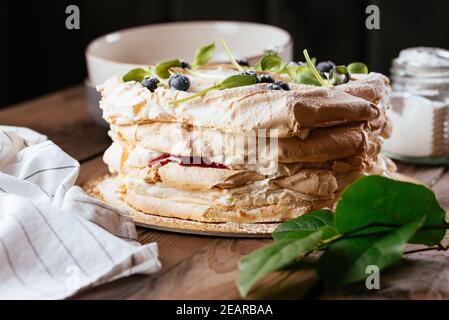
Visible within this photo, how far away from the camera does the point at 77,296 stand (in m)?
0.99

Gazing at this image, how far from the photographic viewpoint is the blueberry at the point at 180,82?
1245 millimetres

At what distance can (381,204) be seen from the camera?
103 centimetres

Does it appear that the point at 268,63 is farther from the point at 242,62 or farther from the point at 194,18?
the point at 194,18

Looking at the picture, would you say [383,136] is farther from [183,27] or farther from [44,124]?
[44,124]

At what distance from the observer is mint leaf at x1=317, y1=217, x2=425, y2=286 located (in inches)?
38.1

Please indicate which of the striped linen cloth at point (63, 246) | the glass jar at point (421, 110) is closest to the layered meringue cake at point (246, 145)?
the striped linen cloth at point (63, 246)

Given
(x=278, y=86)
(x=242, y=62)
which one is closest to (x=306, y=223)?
(x=278, y=86)

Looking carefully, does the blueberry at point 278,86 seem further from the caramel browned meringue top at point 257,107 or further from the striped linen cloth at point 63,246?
the striped linen cloth at point 63,246

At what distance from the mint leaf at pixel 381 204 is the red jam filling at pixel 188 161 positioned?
0.76 feet

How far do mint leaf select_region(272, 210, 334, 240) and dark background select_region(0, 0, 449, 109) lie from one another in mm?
1179

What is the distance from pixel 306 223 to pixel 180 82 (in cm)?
30

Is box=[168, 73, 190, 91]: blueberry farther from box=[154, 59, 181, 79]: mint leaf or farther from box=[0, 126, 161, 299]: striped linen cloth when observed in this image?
box=[0, 126, 161, 299]: striped linen cloth

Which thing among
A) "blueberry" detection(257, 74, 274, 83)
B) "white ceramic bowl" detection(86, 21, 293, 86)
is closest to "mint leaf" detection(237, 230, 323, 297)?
"blueberry" detection(257, 74, 274, 83)
